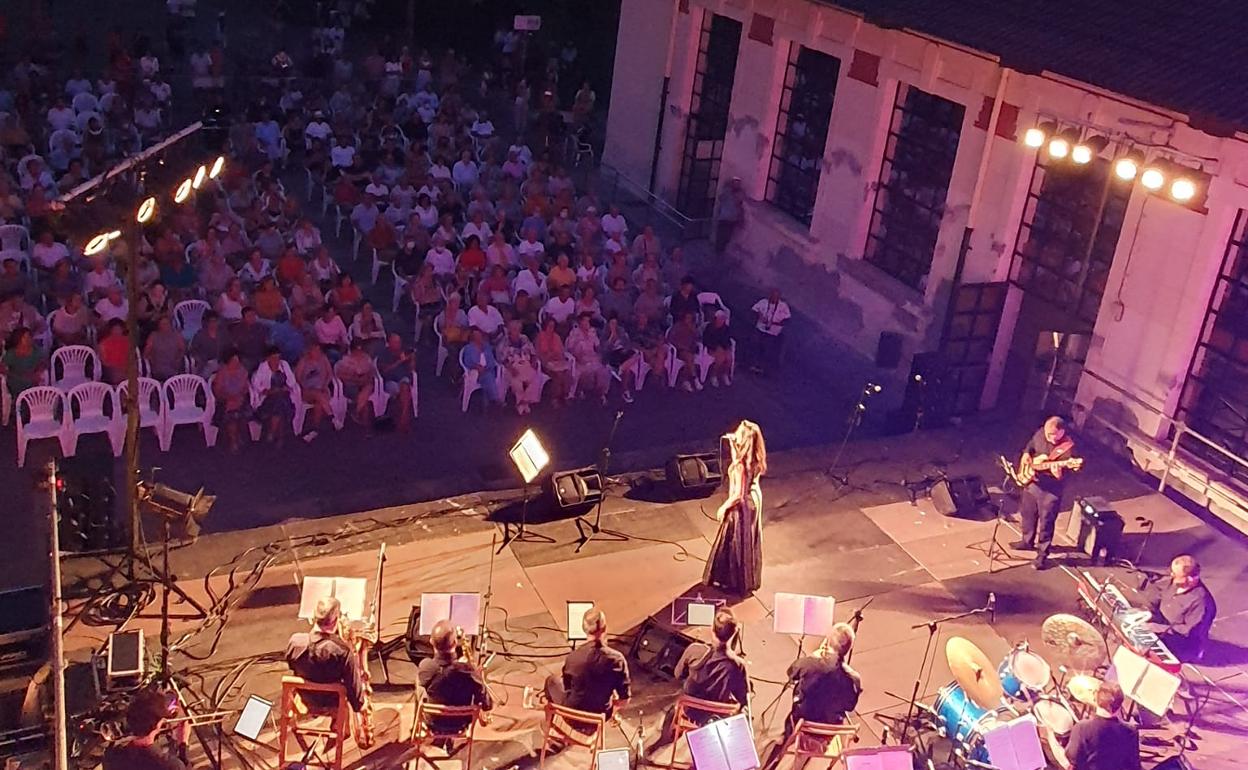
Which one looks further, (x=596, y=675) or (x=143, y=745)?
(x=596, y=675)

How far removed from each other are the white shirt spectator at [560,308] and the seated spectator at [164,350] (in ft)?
13.0

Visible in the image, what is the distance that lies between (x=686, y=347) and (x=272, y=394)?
15.8 ft

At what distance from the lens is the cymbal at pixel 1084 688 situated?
7.57 metres

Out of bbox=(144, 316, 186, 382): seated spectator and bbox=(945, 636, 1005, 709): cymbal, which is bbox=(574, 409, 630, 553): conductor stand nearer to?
bbox=(945, 636, 1005, 709): cymbal

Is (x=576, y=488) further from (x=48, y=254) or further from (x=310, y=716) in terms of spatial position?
(x=48, y=254)

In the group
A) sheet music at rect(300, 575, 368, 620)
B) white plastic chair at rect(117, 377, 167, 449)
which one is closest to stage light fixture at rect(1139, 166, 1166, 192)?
sheet music at rect(300, 575, 368, 620)

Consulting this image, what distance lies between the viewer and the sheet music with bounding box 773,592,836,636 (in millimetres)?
8023

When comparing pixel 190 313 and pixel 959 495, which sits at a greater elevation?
pixel 190 313

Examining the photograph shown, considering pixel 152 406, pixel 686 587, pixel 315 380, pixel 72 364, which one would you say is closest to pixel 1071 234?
pixel 686 587

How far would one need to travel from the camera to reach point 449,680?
275 inches

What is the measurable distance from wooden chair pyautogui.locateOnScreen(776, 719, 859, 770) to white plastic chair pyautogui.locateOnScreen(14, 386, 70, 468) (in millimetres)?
6837

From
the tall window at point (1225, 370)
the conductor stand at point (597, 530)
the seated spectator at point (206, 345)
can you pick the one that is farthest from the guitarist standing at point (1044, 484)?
the seated spectator at point (206, 345)

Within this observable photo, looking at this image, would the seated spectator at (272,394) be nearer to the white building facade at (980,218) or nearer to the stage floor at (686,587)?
the stage floor at (686,587)

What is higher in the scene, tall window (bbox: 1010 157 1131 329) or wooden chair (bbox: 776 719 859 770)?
tall window (bbox: 1010 157 1131 329)
